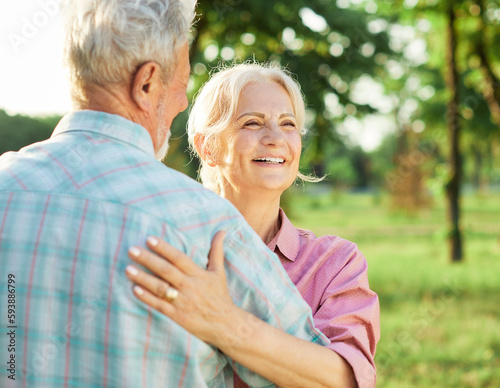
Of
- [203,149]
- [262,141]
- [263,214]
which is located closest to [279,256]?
[263,214]

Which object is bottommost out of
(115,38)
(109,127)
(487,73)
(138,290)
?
(138,290)

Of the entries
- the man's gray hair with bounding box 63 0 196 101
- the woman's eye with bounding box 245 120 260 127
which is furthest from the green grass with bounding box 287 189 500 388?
the man's gray hair with bounding box 63 0 196 101

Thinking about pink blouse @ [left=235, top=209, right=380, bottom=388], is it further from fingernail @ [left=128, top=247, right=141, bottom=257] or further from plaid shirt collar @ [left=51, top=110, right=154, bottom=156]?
plaid shirt collar @ [left=51, top=110, right=154, bottom=156]

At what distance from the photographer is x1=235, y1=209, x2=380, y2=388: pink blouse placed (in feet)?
5.43

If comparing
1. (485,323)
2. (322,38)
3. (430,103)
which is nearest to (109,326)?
(485,323)

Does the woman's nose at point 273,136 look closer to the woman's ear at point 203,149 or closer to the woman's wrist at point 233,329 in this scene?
the woman's ear at point 203,149

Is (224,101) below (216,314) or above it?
above

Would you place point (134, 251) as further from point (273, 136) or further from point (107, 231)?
point (273, 136)

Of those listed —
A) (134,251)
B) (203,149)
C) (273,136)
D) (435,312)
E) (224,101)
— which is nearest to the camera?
(134,251)

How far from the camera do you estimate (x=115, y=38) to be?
51.4 inches

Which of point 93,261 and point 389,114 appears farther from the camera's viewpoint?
point 389,114

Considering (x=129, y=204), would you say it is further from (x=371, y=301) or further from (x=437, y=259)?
(x=437, y=259)

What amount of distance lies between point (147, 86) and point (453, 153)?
35.5 ft

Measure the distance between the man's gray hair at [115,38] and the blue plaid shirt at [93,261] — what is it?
0.65 feet
